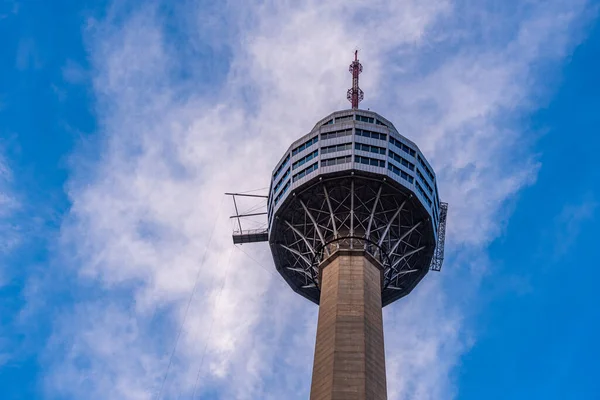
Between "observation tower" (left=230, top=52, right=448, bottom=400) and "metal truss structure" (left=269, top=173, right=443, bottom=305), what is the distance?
117mm

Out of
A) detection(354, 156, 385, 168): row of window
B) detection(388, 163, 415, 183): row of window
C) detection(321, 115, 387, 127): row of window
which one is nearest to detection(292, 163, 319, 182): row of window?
detection(354, 156, 385, 168): row of window

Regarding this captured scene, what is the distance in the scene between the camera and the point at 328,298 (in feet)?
236

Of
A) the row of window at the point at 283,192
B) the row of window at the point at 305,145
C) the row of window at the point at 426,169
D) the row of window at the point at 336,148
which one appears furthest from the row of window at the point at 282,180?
the row of window at the point at 426,169

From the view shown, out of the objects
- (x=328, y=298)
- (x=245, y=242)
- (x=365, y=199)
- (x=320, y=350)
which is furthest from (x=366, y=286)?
(x=245, y=242)

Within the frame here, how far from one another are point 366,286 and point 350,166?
14740mm

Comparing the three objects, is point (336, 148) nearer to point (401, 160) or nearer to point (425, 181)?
point (401, 160)

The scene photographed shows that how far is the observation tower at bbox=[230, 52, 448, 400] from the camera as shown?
244 ft

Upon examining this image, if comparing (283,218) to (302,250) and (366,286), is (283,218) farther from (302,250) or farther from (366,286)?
(366,286)

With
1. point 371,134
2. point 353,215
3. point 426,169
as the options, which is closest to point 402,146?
point 371,134

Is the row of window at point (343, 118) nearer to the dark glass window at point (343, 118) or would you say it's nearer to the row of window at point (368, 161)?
the dark glass window at point (343, 118)

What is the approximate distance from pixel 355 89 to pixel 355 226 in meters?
25.3

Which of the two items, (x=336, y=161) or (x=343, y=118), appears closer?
(x=336, y=161)

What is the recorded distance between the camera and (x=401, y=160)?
82625mm

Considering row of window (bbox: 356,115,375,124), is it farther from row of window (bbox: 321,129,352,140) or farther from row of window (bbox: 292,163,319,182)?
row of window (bbox: 292,163,319,182)
